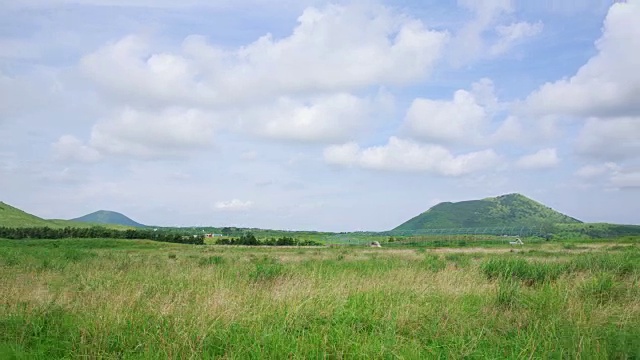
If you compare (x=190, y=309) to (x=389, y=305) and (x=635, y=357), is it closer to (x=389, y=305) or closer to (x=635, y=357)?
(x=389, y=305)

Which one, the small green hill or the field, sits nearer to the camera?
the field

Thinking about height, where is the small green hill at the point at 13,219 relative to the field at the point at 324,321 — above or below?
above

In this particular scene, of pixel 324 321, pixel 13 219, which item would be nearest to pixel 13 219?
pixel 13 219

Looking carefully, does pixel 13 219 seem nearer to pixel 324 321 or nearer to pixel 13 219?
pixel 13 219

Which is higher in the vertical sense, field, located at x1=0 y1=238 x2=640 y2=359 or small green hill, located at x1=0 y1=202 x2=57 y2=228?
small green hill, located at x1=0 y1=202 x2=57 y2=228

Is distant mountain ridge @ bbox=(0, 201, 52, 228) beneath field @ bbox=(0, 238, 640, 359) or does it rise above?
above

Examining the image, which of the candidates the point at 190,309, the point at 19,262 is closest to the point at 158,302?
the point at 190,309

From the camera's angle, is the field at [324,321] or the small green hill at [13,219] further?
the small green hill at [13,219]

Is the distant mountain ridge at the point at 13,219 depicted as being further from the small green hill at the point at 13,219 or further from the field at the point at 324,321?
the field at the point at 324,321

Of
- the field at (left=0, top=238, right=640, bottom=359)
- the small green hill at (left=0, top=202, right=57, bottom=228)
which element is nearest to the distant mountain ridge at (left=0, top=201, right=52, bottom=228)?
the small green hill at (left=0, top=202, right=57, bottom=228)

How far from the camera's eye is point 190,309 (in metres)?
7.64

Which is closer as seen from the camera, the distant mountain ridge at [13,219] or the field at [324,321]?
the field at [324,321]

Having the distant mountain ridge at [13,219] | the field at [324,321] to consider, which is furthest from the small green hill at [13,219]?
the field at [324,321]

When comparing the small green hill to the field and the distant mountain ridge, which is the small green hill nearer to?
the distant mountain ridge
